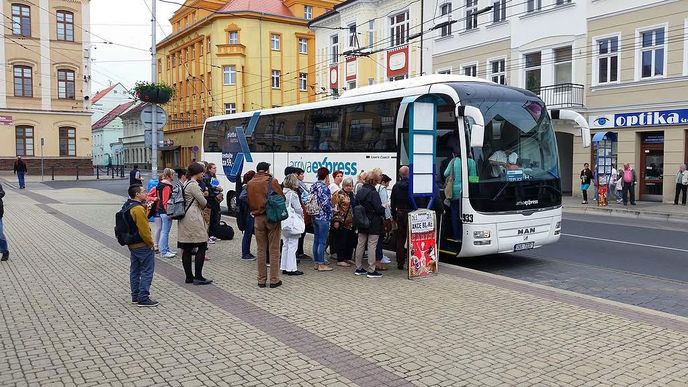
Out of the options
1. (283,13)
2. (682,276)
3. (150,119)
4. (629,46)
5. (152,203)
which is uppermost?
(283,13)

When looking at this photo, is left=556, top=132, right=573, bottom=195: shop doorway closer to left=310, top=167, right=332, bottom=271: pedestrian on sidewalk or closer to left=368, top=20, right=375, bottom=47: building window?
left=368, top=20, right=375, bottom=47: building window

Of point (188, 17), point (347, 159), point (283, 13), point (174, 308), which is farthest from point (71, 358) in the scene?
point (188, 17)

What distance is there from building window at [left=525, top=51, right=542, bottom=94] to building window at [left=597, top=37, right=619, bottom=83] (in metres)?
3.07

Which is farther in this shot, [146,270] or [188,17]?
[188,17]

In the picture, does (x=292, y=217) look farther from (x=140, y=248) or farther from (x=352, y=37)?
(x=352, y=37)

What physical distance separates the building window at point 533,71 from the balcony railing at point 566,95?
3.67ft

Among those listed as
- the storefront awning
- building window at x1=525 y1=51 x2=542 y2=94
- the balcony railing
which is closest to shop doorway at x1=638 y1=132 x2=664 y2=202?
the storefront awning

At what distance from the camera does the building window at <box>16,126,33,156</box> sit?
47.1m

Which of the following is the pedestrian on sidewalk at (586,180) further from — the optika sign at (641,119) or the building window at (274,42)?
the building window at (274,42)

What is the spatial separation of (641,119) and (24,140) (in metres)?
43.9

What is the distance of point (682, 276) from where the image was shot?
9828mm

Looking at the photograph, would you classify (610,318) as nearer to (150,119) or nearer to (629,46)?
(150,119)

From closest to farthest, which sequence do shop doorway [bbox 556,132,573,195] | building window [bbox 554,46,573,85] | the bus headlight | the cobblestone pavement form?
the cobblestone pavement < the bus headlight < building window [bbox 554,46,573,85] < shop doorway [bbox 556,132,573,195]

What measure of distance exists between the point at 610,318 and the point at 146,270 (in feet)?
18.6
